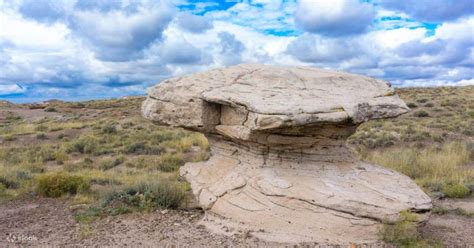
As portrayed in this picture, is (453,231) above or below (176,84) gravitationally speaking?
below

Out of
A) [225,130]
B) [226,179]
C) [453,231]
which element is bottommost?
[453,231]

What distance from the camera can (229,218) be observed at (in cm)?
780

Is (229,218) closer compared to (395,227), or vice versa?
(395,227)

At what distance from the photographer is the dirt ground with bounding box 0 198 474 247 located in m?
7.28

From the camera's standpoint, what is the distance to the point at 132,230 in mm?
7879

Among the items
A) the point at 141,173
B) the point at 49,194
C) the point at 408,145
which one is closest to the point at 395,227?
the point at 49,194

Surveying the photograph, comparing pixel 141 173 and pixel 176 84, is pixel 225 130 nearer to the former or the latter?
pixel 176 84

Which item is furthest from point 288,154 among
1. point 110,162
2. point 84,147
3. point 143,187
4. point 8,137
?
point 8,137

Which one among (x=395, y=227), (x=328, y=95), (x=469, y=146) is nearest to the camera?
(x=395, y=227)

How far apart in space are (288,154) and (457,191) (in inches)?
208

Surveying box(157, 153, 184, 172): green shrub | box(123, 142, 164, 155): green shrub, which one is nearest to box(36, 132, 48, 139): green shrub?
box(123, 142, 164, 155): green shrub

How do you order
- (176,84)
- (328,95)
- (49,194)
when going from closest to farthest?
(328,95), (176,84), (49,194)

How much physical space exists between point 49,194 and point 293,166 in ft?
20.0

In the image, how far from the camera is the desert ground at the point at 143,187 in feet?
24.9
